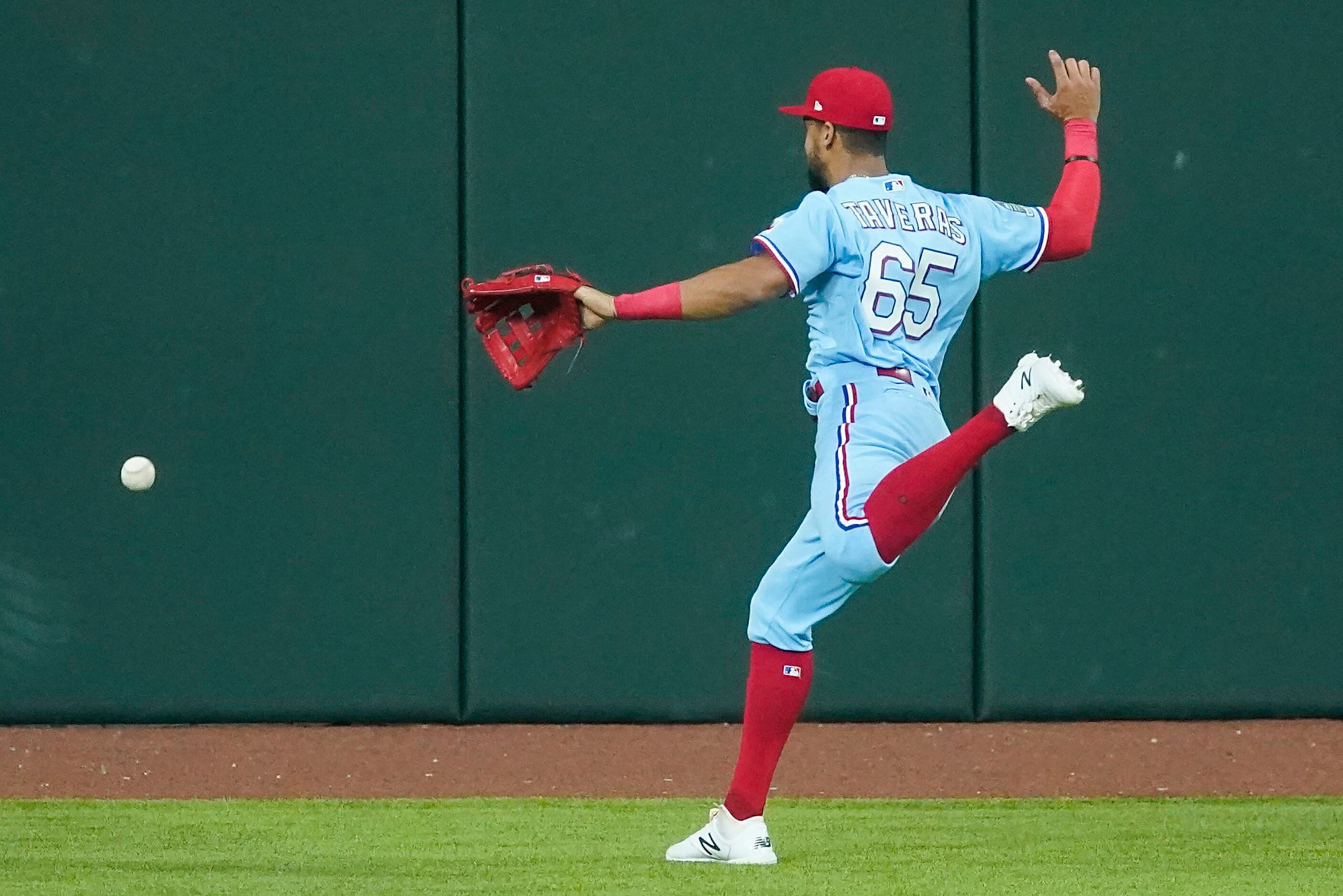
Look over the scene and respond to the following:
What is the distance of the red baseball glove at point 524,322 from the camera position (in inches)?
154

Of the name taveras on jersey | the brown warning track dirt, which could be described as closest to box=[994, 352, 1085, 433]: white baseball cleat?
the name taveras on jersey

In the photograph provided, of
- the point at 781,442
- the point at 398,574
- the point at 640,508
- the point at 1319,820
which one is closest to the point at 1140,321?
the point at 781,442

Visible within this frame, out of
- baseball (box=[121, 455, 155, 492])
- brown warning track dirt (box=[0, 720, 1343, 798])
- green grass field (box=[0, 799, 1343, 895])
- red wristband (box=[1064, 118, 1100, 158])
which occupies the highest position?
red wristband (box=[1064, 118, 1100, 158])

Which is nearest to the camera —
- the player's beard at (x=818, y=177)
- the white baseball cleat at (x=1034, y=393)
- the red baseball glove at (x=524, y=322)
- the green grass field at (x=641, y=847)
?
the green grass field at (x=641, y=847)

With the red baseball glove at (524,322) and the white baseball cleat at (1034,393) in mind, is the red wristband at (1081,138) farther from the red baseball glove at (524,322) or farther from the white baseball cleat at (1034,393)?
the red baseball glove at (524,322)

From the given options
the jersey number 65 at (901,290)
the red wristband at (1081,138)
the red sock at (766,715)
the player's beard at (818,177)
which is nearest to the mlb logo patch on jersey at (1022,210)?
the red wristband at (1081,138)

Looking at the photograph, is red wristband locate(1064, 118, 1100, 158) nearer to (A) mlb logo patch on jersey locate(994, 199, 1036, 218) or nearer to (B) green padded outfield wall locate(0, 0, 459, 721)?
(A) mlb logo patch on jersey locate(994, 199, 1036, 218)

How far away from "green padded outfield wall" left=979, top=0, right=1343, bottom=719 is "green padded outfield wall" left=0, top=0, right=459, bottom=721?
1.82 metres

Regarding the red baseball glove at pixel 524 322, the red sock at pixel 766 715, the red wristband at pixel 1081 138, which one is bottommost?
the red sock at pixel 766 715

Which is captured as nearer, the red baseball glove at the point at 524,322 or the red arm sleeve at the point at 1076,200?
the red baseball glove at the point at 524,322

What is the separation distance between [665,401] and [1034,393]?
2.65 meters

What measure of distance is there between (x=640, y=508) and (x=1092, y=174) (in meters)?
2.43

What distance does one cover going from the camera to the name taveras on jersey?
391cm

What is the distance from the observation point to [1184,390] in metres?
6.34
